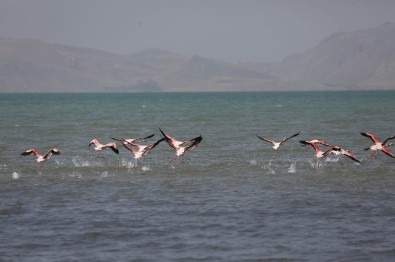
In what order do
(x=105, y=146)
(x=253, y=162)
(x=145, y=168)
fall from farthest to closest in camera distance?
(x=253, y=162) < (x=145, y=168) < (x=105, y=146)

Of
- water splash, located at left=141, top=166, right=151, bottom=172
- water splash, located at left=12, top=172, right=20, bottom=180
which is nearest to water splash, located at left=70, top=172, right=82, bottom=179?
water splash, located at left=12, top=172, right=20, bottom=180

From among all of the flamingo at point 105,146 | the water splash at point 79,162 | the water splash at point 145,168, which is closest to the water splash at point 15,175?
the flamingo at point 105,146

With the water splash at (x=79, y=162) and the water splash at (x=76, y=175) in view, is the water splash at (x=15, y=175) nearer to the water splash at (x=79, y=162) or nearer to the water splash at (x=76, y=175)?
the water splash at (x=76, y=175)

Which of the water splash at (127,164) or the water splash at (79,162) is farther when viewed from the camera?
the water splash at (79,162)

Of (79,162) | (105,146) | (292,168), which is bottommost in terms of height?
(79,162)

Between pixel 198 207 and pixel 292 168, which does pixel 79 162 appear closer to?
pixel 292 168

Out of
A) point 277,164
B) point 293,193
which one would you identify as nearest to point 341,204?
point 293,193

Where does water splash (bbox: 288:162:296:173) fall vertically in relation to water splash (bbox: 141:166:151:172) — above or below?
above

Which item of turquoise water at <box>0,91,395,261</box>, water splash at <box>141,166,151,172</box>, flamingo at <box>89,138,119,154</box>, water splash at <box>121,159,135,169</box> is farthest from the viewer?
water splash at <box>121,159,135,169</box>

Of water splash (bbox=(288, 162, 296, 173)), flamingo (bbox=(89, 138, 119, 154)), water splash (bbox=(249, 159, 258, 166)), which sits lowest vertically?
water splash (bbox=(249, 159, 258, 166))

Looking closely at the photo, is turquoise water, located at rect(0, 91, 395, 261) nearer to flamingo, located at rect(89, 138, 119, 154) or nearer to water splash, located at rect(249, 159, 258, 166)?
water splash, located at rect(249, 159, 258, 166)

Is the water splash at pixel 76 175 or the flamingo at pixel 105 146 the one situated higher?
the flamingo at pixel 105 146

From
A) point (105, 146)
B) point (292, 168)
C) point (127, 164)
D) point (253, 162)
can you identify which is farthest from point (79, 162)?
point (292, 168)

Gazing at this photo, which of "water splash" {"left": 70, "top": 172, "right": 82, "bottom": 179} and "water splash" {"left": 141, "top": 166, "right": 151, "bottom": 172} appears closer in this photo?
"water splash" {"left": 70, "top": 172, "right": 82, "bottom": 179}
